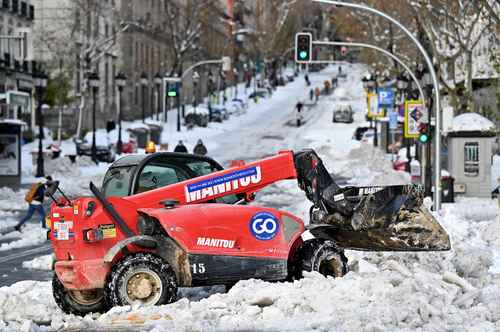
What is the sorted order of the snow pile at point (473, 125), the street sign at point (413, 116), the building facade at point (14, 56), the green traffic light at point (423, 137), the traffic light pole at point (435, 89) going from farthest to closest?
1. the building facade at point (14, 56)
2. the snow pile at point (473, 125)
3. the street sign at point (413, 116)
4. the green traffic light at point (423, 137)
5. the traffic light pole at point (435, 89)

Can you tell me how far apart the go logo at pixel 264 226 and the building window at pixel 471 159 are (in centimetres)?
2153

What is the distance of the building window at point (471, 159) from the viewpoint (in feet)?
108

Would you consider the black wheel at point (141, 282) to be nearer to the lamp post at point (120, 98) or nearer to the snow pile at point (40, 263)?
the snow pile at point (40, 263)

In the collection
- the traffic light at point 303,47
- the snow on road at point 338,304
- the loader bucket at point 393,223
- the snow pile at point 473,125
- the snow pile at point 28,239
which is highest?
the traffic light at point 303,47

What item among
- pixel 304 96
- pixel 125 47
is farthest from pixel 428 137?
pixel 304 96

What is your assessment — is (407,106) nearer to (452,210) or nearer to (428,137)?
(428,137)

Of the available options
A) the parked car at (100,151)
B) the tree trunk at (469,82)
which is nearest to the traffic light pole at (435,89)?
the tree trunk at (469,82)

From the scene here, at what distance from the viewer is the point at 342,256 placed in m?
13.1

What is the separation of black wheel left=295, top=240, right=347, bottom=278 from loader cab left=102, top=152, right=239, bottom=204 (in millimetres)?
1351

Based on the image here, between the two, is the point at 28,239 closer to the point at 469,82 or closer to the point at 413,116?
the point at 413,116

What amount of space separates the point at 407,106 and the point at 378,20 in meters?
33.0

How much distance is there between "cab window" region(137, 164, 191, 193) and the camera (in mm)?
13414

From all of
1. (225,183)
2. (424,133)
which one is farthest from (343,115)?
(225,183)

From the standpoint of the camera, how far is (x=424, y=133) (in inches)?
1144
